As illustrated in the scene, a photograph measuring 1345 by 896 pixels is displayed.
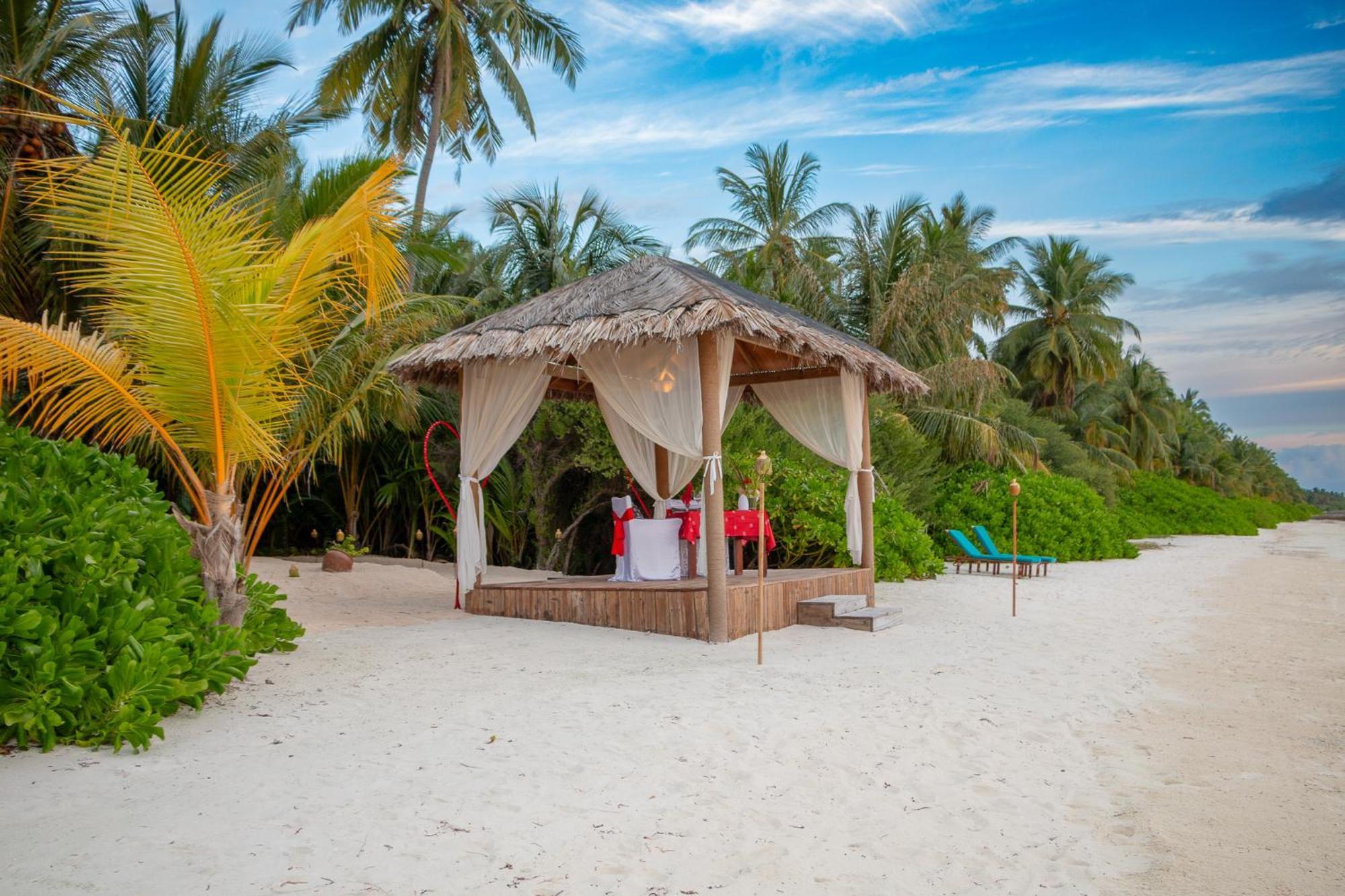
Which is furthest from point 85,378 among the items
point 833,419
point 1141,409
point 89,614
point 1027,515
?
point 1141,409

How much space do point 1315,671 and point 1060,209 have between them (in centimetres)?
955

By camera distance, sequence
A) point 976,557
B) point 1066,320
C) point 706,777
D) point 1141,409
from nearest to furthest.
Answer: point 706,777 → point 976,557 → point 1066,320 → point 1141,409

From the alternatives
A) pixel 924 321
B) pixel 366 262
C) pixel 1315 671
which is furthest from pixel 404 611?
pixel 924 321

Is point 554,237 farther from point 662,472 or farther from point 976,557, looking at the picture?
point 976,557

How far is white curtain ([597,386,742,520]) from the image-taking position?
27.6 ft

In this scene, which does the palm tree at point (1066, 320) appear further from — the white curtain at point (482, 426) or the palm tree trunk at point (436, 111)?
the white curtain at point (482, 426)

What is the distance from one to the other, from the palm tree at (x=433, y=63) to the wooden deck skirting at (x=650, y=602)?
950cm

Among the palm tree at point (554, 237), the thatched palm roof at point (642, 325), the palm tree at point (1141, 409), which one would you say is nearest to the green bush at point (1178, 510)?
the palm tree at point (1141, 409)

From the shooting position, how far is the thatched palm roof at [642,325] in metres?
6.64

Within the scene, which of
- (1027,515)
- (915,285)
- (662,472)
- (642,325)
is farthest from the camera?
(1027,515)

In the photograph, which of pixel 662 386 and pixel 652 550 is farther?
pixel 652 550

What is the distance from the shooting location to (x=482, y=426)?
7.98m

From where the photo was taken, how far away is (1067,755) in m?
4.16

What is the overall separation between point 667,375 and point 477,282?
10318mm
